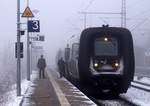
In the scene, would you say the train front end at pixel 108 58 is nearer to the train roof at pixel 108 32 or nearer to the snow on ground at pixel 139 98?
the train roof at pixel 108 32

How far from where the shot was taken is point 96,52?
26219 mm

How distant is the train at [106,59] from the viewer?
25.8 metres

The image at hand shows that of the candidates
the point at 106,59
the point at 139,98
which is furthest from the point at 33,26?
the point at 139,98

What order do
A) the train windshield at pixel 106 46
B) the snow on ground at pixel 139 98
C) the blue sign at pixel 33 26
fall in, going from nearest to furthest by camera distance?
the snow on ground at pixel 139 98 → the train windshield at pixel 106 46 → the blue sign at pixel 33 26

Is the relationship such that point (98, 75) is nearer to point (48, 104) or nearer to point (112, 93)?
point (112, 93)

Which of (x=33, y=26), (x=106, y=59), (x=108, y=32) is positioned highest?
(x=33, y=26)

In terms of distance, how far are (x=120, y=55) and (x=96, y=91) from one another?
8.38ft

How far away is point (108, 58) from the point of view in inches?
1022

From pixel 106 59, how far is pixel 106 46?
65 cm

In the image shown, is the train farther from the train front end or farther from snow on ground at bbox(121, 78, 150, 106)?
snow on ground at bbox(121, 78, 150, 106)

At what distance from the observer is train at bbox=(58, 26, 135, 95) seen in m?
25.8

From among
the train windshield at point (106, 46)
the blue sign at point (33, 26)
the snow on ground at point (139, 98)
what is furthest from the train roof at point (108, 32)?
the blue sign at point (33, 26)

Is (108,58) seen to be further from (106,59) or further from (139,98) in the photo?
(139,98)

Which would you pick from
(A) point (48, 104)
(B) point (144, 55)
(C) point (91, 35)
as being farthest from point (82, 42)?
(B) point (144, 55)
